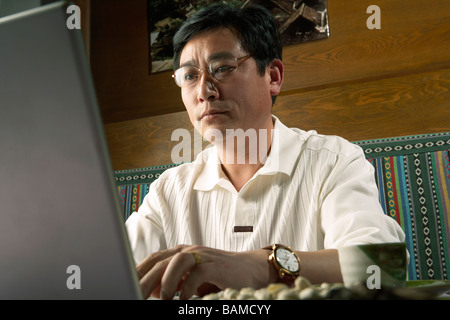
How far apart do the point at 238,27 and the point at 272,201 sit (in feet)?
1.95

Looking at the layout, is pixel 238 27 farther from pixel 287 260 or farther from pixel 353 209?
pixel 287 260

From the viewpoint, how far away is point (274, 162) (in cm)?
135

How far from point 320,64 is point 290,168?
3.66ft

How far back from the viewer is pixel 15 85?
0.31 metres

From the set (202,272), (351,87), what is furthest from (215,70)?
(351,87)

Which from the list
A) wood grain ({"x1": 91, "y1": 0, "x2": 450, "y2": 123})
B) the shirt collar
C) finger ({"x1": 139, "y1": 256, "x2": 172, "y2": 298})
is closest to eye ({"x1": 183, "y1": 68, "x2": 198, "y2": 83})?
the shirt collar

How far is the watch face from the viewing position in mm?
729

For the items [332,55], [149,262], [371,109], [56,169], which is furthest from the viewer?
[332,55]

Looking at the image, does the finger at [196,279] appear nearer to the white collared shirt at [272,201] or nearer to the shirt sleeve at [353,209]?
the shirt sleeve at [353,209]

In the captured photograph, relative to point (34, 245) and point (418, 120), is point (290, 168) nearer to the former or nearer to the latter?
point (418, 120)

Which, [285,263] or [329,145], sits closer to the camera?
[285,263]

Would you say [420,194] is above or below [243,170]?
below

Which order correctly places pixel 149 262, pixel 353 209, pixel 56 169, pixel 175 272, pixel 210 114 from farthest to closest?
1. pixel 210 114
2. pixel 353 209
3. pixel 149 262
4. pixel 175 272
5. pixel 56 169

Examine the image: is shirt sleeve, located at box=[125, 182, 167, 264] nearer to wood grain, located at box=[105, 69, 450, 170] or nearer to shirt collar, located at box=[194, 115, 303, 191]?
shirt collar, located at box=[194, 115, 303, 191]
